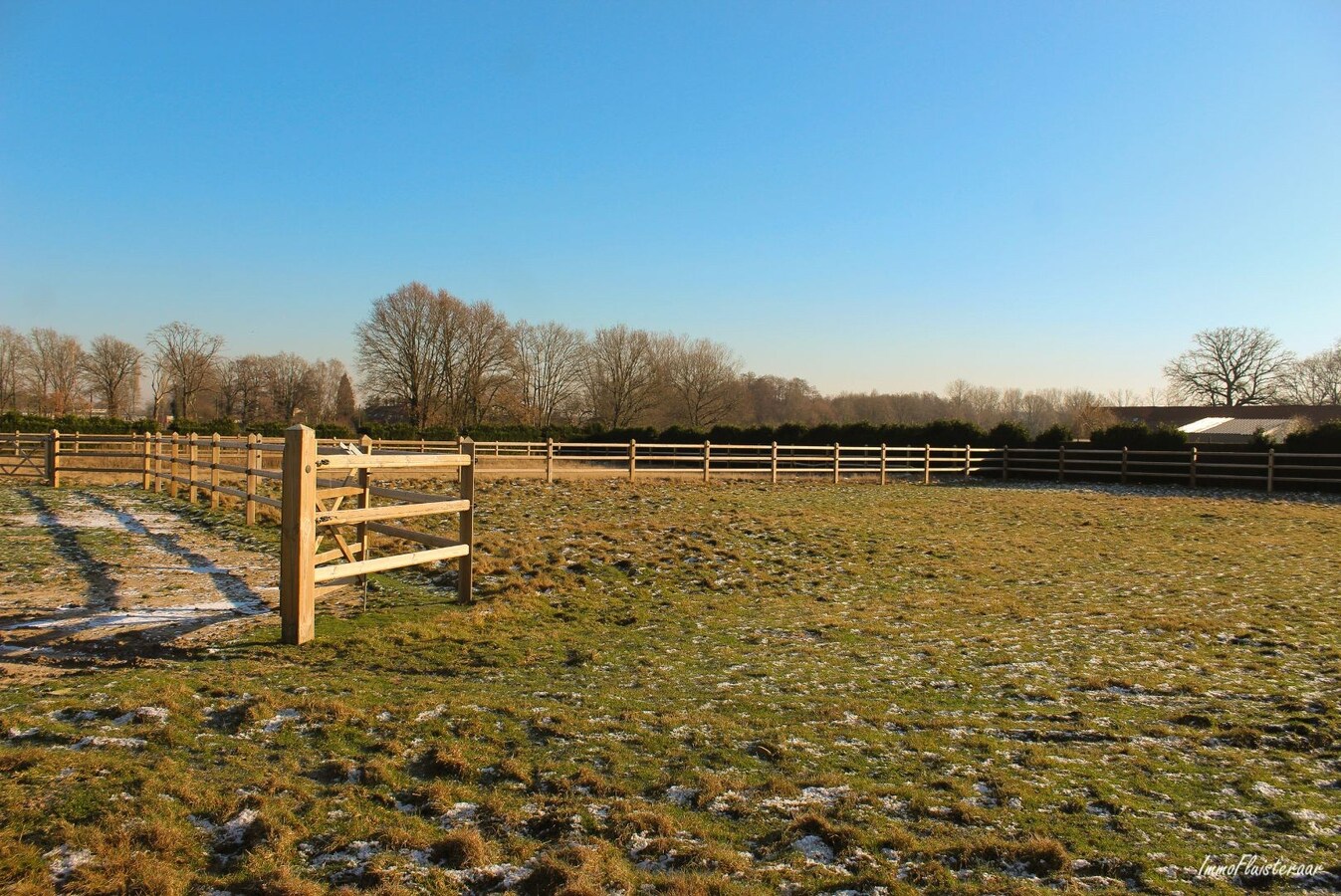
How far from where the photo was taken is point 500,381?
5547 cm

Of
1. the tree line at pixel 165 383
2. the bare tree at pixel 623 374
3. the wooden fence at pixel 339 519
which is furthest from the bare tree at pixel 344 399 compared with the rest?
the wooden fence at pixel 339 519

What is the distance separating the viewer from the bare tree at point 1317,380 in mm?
62500

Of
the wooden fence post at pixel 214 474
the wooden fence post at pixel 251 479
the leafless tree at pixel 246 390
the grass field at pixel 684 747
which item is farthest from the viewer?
the leafless tree at pixel 246 390

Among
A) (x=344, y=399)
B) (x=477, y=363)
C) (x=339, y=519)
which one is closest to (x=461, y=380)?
(x=477, y=363)

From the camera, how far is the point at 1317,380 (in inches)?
2501

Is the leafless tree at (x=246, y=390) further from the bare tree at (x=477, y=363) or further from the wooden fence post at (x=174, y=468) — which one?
the wooden fence post at (x=174, y=468)

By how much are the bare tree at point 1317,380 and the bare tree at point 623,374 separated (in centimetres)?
5419

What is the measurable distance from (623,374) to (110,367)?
43.9m

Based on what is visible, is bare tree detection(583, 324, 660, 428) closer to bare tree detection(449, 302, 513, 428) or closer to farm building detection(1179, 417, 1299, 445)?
bare tree detection(449, 302, 513, 428)

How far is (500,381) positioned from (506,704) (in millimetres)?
52698

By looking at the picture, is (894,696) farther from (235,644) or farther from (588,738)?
(235,644)

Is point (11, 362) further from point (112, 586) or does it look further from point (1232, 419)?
point (1232, 419)

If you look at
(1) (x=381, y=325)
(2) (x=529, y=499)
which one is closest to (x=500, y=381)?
(1) (x=381, y=325)

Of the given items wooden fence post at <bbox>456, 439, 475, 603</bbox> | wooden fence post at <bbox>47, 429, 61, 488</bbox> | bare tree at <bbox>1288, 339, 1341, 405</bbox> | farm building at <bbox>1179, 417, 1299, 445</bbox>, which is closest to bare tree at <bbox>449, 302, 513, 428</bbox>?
wooden fence post at <bbox>47, 429, 61, 488</bbox>
